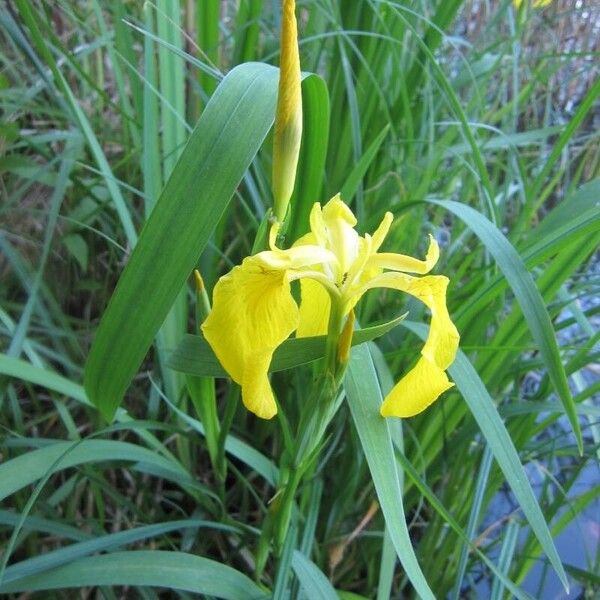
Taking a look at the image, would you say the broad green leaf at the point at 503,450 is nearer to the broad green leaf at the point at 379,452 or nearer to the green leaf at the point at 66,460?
the broad green leaf at the point at 379,452

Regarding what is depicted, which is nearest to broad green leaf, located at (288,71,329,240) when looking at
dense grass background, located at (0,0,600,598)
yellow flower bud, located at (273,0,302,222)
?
dense grass background, located at (0,0,600,598)

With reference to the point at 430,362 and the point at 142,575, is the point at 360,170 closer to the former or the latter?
the point at 430,362

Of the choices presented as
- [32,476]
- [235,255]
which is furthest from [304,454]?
[235,255]

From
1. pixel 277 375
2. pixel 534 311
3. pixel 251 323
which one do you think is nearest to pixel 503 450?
pixel 534 311

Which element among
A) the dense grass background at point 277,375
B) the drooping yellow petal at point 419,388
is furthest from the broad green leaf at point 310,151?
the drooping yellow petal at point 419,388

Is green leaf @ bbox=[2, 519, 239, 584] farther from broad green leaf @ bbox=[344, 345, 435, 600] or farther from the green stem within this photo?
broad green leaf @ bbox=[344, 345, 435, 600]

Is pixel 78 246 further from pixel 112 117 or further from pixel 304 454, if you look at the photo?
pixel 304 454

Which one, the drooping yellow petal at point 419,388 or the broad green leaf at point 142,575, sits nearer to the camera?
the drooping yellow petal at point 419,388
